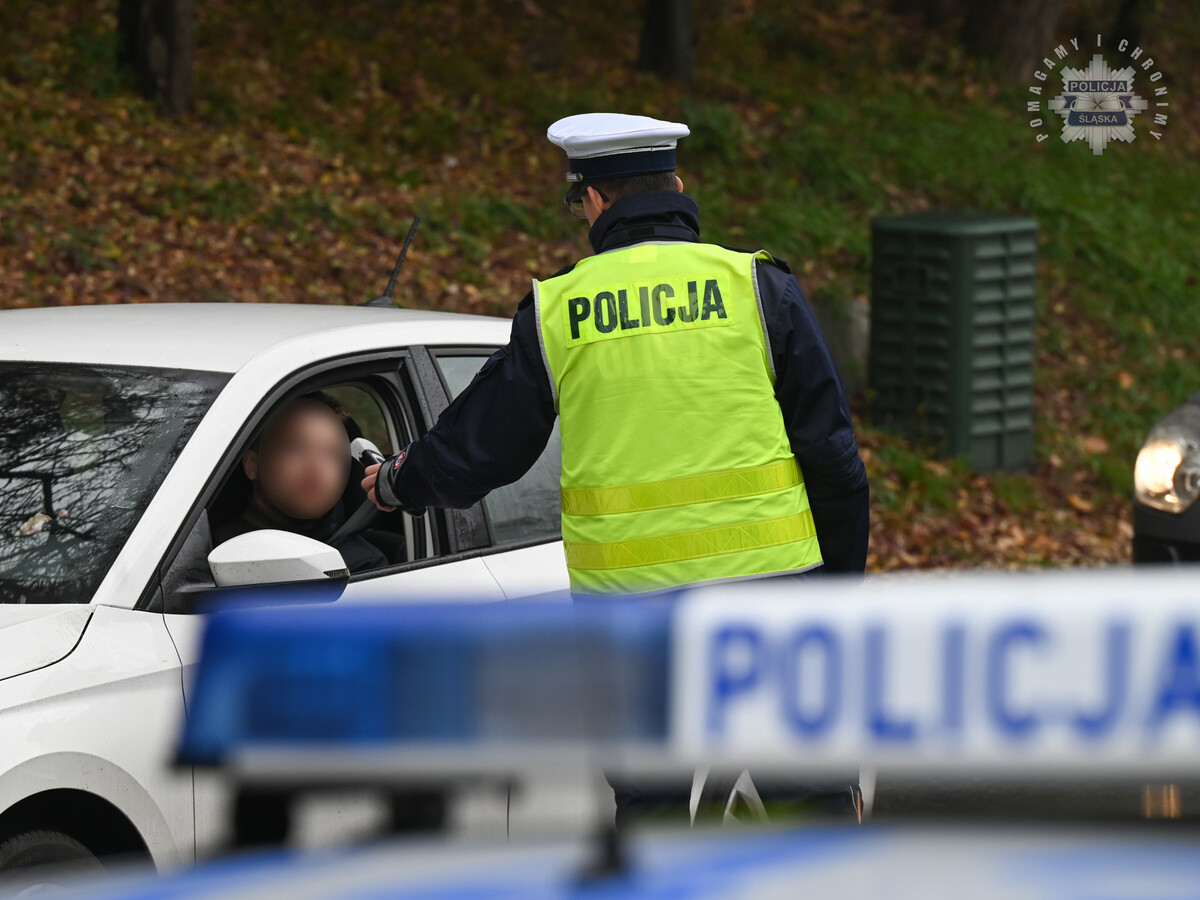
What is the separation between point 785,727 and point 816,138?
43.9ft

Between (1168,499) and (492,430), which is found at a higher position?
(492,430)

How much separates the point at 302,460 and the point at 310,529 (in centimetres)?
20

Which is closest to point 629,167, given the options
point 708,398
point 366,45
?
point 708,398

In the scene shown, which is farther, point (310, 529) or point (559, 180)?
point (559, 180)

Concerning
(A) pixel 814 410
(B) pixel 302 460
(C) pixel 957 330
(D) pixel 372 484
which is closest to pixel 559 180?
(C) pixel 957 330

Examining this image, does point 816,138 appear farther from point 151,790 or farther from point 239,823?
point 239,823

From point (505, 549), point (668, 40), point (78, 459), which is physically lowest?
point (505, 549)

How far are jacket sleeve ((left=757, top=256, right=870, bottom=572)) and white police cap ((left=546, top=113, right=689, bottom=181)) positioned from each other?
36cm

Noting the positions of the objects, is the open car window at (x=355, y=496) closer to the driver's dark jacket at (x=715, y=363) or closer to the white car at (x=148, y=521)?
the white car at (x=148, y=521)

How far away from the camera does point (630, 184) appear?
337 centimetres

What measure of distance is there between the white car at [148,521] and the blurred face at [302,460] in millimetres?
108

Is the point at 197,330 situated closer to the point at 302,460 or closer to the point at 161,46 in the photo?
the point at 302,460

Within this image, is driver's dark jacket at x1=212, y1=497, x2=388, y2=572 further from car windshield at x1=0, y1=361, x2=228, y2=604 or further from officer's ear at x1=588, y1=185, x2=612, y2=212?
officer's ear at x1=588, y1=185, x2=612, y2=212

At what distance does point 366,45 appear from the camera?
46.6 feet
